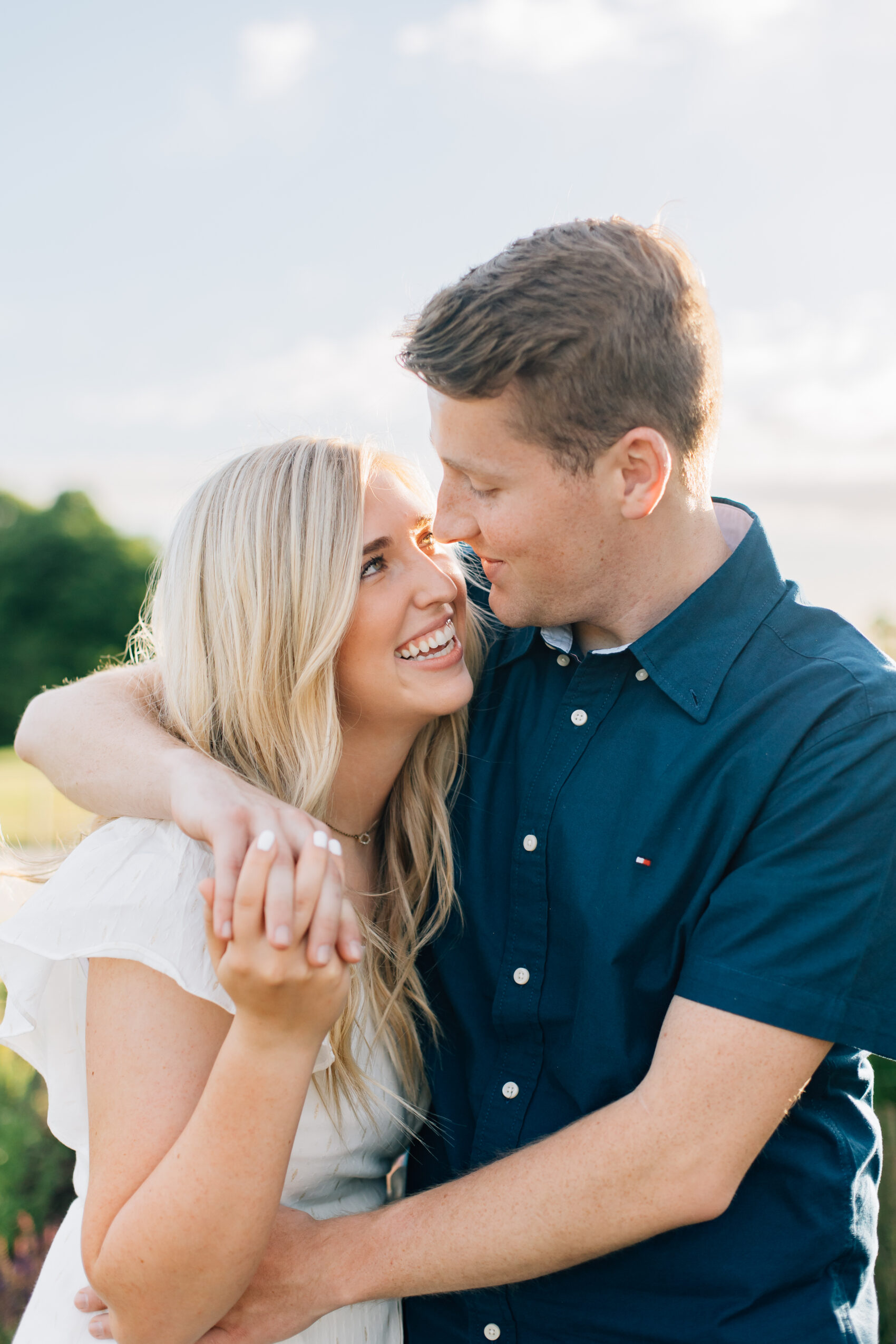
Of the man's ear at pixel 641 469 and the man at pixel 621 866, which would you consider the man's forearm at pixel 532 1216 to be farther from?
the man's ear at pixel 641 469

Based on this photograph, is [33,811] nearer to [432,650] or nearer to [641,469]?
[432,650]

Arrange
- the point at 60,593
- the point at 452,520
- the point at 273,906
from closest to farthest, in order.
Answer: the point at 273,906 < the point at 452,520 < the point at 60,593

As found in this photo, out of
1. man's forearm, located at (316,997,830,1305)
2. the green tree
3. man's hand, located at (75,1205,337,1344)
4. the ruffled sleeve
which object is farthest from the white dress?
the green tree

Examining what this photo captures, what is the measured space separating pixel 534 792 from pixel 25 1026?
4.24ft

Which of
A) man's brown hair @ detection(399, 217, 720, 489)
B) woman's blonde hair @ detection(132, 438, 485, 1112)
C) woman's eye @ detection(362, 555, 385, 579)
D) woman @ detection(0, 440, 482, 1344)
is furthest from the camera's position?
woman's eye @ detection(362, 555, 385, 579)

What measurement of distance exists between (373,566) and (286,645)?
1.06 ft

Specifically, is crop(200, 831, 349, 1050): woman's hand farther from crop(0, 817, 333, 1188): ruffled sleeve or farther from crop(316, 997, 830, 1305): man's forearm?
crop(316, 997, 830, 1305): man's forearm

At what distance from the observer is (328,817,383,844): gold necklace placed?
9.73 ft

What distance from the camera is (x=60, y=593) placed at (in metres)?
70.9

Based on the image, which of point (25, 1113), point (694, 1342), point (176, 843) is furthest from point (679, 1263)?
point (25, 1113)

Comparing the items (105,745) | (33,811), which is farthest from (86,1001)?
(33,811)

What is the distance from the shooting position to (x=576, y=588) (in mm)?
2658

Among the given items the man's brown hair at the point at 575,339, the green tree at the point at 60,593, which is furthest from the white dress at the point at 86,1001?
the green tree at the point at 60,593

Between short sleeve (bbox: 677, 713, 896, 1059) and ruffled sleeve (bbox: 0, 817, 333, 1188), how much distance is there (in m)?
0.89
